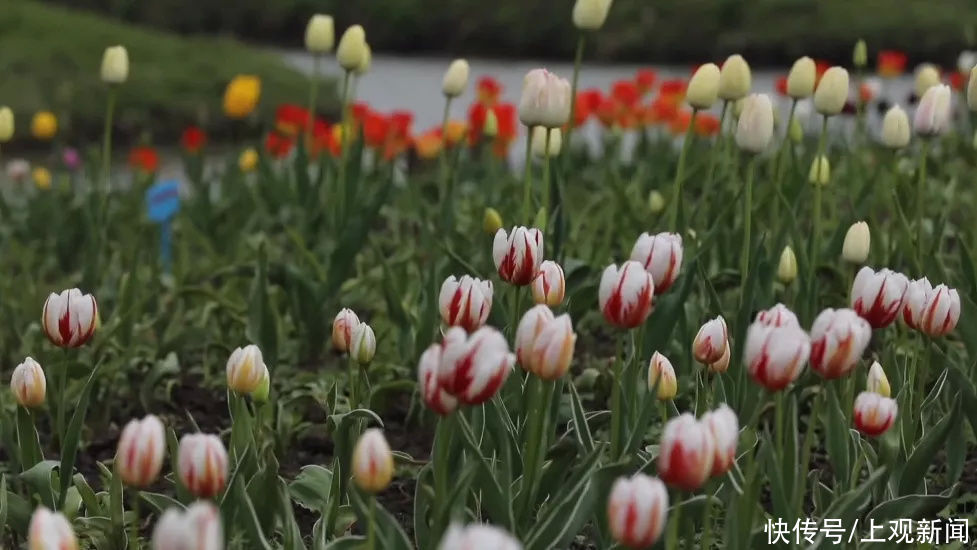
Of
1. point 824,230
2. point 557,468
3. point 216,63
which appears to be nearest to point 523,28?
point 216,63

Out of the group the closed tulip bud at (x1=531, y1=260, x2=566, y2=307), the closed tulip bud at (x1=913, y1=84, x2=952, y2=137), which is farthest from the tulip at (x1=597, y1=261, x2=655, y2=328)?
the closed tulip bud at (x1=913, y1=84, x2=952, y2=137)

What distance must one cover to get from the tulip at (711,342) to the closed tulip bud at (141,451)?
0.74m

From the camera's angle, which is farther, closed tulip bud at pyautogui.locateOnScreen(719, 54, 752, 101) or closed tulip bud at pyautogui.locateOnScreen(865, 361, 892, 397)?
closed tulip bud at pyautogui.locateOnScreen(719, 54, 752, 101)

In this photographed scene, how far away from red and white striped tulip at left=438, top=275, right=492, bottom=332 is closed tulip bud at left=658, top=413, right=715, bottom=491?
1.41ft

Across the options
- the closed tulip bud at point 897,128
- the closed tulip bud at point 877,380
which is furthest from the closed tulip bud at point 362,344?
the closed tulip bud at point 897,128

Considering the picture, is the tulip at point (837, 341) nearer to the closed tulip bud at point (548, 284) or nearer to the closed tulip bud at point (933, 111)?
the closed tulip bud at point (548, 284)

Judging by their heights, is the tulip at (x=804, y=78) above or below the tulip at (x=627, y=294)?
above

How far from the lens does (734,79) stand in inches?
89.7

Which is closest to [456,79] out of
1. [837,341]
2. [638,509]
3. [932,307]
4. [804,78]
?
[804,78]

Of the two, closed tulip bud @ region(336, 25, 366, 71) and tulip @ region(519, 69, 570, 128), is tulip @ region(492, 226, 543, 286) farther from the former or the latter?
closed tulip bud @ region(336, 25, 366, 71)

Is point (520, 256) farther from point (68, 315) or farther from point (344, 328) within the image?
point (68, 315)

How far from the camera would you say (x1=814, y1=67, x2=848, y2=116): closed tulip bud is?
2383 millimetres

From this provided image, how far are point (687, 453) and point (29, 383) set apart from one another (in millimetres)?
882

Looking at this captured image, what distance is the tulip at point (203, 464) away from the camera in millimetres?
1343
